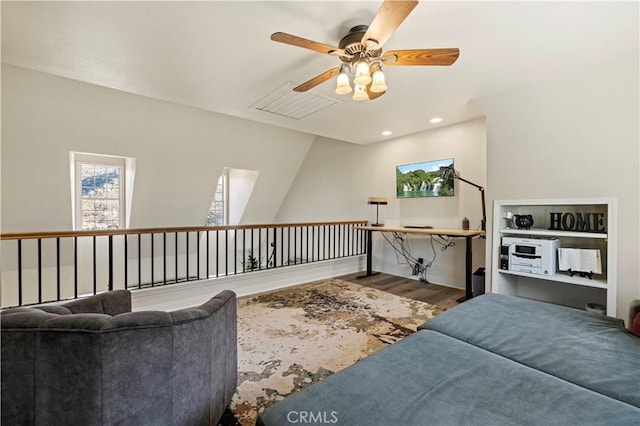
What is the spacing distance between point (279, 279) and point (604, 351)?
3488 mm

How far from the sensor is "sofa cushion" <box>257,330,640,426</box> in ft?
3.01

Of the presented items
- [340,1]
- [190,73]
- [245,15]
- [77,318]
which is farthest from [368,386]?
[190,73]

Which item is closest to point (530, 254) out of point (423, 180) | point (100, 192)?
point (423, 180)

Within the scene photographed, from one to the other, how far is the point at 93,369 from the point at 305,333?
1.82 m

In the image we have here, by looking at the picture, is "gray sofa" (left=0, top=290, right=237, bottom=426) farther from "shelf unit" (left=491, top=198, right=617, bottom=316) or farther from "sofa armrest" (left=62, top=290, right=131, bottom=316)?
"shelf unit" (left=491, top=198, right=617, bottom=316)

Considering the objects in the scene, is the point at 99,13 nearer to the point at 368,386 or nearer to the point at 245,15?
the point at 245,15

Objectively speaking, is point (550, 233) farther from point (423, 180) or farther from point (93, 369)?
point (93, 369)

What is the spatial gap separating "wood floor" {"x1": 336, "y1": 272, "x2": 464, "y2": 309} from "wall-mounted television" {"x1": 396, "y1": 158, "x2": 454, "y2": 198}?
140 centimetres

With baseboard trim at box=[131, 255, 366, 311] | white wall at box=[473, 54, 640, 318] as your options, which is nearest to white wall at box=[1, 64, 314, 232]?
baseboard trim at box=[131, 255, 366, 311]

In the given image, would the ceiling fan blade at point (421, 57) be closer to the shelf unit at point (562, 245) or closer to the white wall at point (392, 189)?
the shelf unit at point (562, 245)

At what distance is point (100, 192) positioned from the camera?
4.59m

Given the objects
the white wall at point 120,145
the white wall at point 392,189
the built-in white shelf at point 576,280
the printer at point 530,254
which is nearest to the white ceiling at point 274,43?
the white wall at point 120,145

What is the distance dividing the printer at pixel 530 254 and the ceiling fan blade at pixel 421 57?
6.36 ft

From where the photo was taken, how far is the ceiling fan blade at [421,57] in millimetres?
1720
